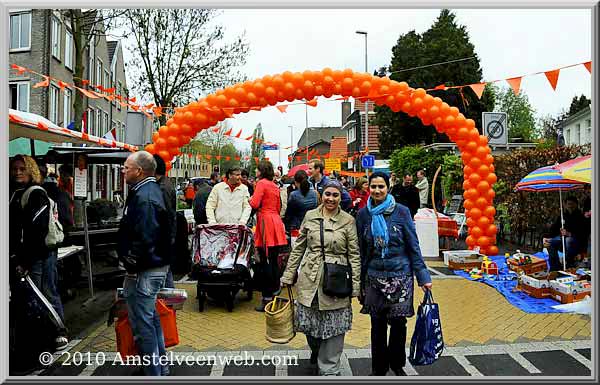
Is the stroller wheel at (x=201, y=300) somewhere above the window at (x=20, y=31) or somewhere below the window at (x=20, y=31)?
below

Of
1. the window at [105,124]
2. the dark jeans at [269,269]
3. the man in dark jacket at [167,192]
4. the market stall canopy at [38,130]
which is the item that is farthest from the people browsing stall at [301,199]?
the window at [105,124]

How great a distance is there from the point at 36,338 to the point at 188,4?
336 centimetres

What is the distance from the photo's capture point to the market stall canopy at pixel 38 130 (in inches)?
209

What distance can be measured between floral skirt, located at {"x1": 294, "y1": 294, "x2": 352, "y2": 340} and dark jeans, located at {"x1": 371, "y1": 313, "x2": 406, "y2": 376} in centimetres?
26

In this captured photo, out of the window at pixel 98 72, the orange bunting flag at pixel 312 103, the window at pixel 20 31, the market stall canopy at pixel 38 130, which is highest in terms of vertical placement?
the window at pixel 98 72

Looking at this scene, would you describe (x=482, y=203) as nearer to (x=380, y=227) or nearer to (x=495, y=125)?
(x=380, y=227)

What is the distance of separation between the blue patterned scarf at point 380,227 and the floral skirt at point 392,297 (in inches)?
9.6

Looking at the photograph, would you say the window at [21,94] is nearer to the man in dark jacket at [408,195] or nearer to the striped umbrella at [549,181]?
the man in dark jacket at [408,195]

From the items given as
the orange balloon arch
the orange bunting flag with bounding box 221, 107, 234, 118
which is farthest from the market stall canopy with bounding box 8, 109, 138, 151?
the orange bunting flag with bounding box 221, 107, 234, 118

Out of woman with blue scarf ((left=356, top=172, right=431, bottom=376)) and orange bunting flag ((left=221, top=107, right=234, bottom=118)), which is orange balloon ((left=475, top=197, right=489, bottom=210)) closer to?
orange bunting flag ((left=221, top=107, right=234, bottom=118))

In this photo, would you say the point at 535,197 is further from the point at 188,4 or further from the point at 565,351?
the point at 188,4

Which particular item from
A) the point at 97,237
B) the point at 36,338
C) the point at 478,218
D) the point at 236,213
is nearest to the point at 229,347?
the point at 36,338

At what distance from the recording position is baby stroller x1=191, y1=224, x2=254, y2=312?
694cm

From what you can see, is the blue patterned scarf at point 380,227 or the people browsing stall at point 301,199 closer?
the blue patterned scarf at point 380,227
